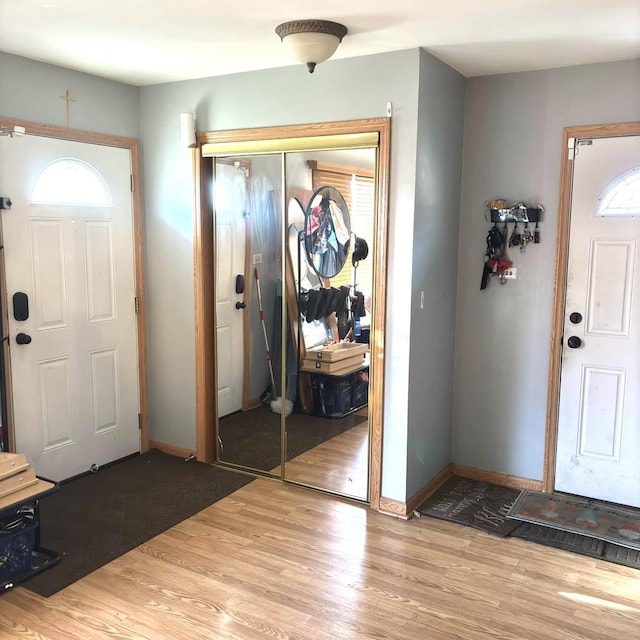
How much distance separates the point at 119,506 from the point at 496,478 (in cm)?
225

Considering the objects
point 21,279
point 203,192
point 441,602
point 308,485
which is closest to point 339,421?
point 308,485

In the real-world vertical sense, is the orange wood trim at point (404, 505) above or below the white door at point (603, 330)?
below

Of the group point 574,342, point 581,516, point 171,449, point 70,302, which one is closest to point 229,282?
point 70,302

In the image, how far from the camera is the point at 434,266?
356 cm

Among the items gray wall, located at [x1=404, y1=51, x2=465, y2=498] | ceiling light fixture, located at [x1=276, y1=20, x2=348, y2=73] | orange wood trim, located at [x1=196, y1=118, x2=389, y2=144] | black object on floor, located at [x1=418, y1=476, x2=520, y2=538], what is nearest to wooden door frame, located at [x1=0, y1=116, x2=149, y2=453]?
orange wood trim, located at [x1=196, y1=118, x2=389, y2=144]

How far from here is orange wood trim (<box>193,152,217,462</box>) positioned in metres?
3.97

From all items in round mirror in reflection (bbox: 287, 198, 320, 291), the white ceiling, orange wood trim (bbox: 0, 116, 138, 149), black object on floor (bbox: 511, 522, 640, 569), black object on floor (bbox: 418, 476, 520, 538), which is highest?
the white ceiling

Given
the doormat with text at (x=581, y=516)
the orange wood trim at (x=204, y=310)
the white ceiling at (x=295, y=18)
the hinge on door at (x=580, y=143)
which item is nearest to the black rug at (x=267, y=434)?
the orange wood trim at (x=204, y=310)

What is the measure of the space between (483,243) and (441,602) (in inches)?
81.1

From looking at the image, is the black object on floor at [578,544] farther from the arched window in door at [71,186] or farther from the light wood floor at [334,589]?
the arched window in door at [71,186]

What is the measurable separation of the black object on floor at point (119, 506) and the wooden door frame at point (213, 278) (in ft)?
1.01

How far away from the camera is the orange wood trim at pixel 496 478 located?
3812mm

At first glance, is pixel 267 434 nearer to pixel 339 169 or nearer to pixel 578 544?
pixel 339 169

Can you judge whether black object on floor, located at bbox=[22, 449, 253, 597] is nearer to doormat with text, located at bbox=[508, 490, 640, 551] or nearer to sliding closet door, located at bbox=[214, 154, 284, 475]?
sliding closet door, located at bbox=[214, 154, 284, 475]
